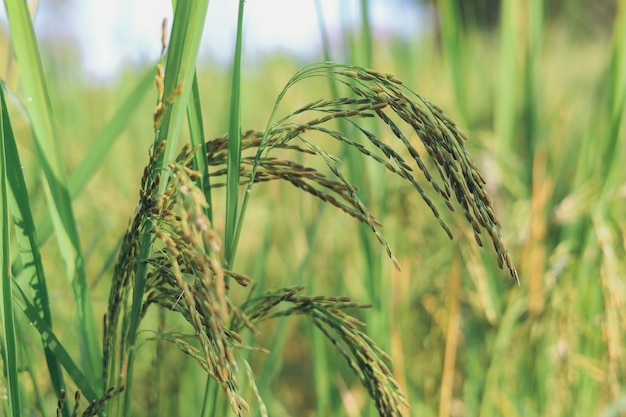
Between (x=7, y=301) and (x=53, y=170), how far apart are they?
15cm

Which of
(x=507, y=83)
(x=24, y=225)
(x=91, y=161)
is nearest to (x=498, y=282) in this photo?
(x=507, y=83)

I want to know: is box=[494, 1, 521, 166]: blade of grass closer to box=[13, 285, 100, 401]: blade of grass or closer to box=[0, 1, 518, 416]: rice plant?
box=[0, 1, 518, 416]: rice plant

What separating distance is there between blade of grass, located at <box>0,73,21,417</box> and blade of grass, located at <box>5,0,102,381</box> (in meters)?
0.04

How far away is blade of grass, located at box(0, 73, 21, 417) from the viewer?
2.11 ft

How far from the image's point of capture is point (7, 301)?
65 centimetres

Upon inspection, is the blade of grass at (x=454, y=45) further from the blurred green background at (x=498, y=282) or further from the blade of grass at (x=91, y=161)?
the blade of grass at (x=91, y=161)

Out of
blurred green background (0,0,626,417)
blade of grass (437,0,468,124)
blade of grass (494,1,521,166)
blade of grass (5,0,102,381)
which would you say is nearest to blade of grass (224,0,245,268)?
blade of grass (5,0,102,381)

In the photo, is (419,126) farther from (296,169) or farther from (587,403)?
(587,403)

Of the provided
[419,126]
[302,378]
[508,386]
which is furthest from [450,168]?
[302,378]

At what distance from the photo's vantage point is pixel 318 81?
3727 mm

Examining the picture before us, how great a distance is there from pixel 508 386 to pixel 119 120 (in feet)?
3.00

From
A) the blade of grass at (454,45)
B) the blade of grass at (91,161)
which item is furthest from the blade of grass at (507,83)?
the blade of grass at (91,161)

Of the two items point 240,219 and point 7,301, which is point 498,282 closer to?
point 240,219

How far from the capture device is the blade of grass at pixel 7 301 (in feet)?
2.11
